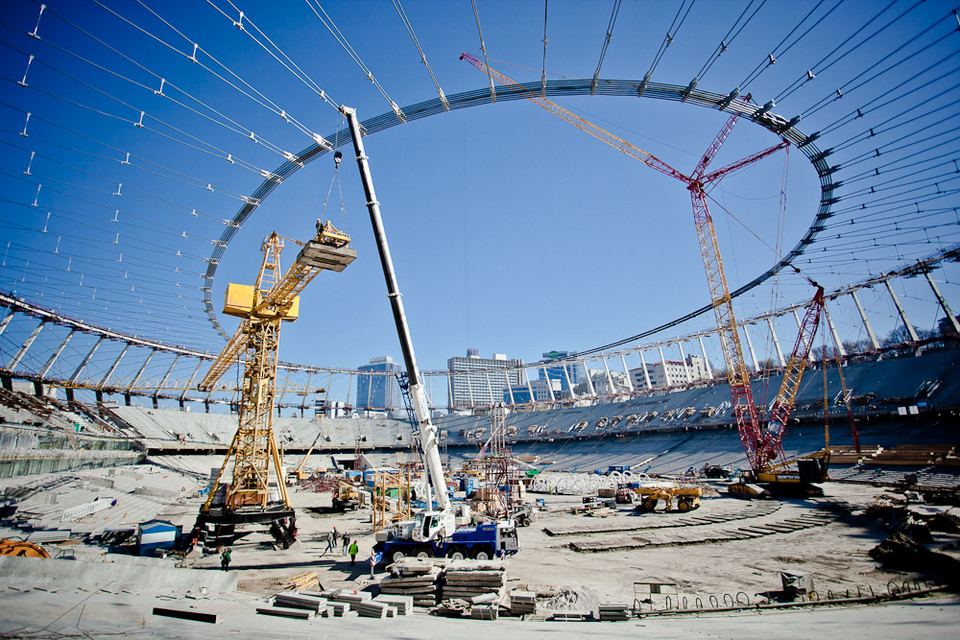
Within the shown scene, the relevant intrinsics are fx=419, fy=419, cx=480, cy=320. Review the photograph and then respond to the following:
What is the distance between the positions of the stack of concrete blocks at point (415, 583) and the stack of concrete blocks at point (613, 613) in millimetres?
4848

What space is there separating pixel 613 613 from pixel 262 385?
19404mm

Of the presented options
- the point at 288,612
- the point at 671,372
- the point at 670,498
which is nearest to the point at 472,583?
the point at 288,612

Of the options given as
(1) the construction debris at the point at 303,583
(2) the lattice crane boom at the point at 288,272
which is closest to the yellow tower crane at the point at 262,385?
(2) the lattice crane boom at the point at 288,272

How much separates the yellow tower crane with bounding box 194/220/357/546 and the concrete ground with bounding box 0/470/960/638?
69.0 inches

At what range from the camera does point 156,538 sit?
1859 centimetres

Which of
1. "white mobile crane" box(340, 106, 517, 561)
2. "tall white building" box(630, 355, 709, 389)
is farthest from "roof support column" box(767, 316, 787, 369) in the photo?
"tall white building" box(630, 355, 709, 389)

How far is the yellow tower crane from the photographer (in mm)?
17812

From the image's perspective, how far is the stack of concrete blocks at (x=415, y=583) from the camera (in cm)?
1253

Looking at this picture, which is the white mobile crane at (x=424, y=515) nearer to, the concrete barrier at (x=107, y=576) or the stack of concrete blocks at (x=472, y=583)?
the stack of concrete blocks at (x=472, y=583)

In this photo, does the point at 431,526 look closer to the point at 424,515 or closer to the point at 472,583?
the point at 424,515

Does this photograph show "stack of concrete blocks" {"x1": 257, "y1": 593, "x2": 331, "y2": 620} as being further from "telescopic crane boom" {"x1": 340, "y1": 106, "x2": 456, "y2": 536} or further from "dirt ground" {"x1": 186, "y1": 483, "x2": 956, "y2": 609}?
"telescopic crane boom" {"x1": 340, "y1": 106, "x2": 456, "y2": 536}

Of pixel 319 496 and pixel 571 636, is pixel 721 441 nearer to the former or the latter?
pixel 319 496

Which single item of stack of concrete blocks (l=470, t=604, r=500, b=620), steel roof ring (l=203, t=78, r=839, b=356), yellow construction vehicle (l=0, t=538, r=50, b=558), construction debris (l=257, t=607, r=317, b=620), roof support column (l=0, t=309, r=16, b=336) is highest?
steel roof ring (l=203, t=78, r=839, b=356)

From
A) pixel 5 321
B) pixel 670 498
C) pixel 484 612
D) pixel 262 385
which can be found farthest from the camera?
pixel 5 321
